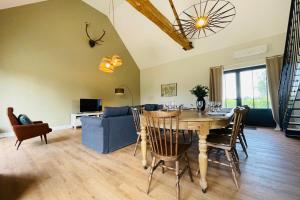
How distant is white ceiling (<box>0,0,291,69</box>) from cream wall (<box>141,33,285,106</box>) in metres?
0.21

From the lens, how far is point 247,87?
514cm

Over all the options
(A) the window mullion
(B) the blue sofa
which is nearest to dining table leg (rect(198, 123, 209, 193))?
(B) the blue sofa

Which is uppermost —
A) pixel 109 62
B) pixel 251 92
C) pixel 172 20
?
pixel 172 20

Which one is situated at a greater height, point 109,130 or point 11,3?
point 11,3

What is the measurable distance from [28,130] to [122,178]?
2789 millimetres

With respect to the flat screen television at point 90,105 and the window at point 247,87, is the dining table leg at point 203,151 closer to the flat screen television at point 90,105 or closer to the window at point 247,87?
the window at point 247,87

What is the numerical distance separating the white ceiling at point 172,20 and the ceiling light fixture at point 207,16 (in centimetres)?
26

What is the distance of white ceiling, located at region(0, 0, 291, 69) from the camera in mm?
4062

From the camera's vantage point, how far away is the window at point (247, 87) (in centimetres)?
485

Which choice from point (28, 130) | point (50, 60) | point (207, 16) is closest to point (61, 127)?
point (28, 130)

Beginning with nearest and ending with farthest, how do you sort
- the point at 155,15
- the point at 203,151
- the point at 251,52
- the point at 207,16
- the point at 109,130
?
the point at 203,151, the point at 207,16, the point at 109,130, the point at 155,15, the point at 251,52

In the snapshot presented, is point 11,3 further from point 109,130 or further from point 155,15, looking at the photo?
point 109,130

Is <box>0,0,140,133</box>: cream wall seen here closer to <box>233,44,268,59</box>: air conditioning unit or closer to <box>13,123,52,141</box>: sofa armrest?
<box>13,123,52,141</box>: sofa armrest

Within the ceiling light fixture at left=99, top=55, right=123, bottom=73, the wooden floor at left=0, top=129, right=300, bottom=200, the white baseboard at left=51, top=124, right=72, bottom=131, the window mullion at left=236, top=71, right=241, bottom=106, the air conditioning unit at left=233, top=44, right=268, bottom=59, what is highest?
the air conditioning unit at left=233, top=44, right=268, bottom=59
